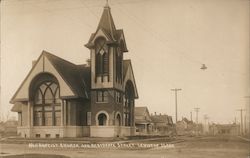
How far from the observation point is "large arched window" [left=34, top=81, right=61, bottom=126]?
737 inches

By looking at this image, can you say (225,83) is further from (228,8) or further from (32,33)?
(32,33)

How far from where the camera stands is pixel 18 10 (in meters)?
11.8

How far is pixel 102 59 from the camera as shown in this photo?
17.5 m

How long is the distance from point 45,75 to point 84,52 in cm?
661

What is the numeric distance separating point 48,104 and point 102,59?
161 inches

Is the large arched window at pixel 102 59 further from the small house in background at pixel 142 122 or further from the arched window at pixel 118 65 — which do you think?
the small house in background at pixel 142 122

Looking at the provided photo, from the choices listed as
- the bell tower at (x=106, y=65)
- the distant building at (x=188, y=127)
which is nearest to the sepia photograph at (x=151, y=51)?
the bell tower at (x=106, y=65)

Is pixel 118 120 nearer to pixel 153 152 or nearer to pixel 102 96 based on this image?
pixel 102 96

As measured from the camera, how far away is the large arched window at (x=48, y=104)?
1872 cm

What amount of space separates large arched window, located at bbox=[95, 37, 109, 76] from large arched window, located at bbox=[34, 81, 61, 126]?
266 centimetres

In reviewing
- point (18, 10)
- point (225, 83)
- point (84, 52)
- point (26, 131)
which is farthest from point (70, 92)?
point (225, 83)

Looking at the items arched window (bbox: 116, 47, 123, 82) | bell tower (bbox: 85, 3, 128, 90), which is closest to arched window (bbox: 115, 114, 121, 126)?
bell tower (bbox: 85, 3, 128, 90)

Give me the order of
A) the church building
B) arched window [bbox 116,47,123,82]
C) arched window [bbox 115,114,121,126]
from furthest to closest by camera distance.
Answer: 1. arched window [bbox 115,114,121,126]
2. the church building
3. arched window [bbox 116,47,123,82]

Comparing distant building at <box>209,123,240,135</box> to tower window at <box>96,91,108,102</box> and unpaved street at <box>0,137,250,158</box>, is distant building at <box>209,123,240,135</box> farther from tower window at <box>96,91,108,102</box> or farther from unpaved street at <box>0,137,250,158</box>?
tower window at <box>96,91,108,102</box>
